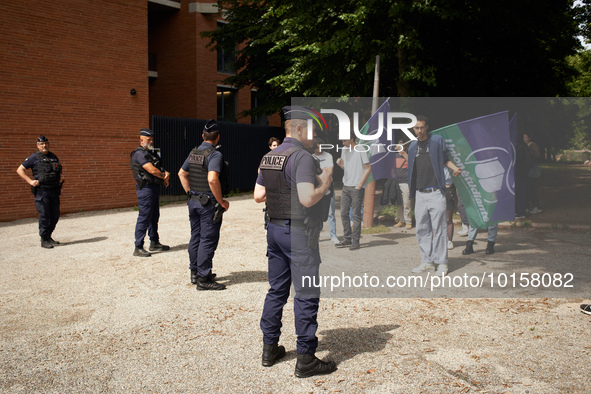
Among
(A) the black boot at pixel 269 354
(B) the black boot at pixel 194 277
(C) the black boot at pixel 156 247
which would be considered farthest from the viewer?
(C) the black boot at pixel 156 247

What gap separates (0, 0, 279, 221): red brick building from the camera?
12375mm

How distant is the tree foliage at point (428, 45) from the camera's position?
11492 millimetres

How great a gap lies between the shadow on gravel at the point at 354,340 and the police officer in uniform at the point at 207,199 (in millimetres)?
2022

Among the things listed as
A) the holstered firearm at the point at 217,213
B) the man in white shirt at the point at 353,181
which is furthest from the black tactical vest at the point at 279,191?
the man in white shirt at the point at 353,181

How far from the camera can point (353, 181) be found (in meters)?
8.24

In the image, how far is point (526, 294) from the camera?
5844 mm

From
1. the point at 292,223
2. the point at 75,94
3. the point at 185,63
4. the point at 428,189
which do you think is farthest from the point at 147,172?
the point at 185,63

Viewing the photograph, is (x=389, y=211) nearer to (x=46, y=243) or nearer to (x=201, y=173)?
(x=201, y=173)

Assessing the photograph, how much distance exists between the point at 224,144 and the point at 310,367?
609 inches

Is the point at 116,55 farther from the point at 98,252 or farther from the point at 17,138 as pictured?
the point at 98,252

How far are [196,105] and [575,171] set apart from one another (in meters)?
17.2

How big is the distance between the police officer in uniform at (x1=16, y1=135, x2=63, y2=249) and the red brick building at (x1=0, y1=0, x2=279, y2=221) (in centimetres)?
434

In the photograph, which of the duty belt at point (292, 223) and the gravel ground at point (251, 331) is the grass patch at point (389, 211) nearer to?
the gravel ground at point (251, 331)

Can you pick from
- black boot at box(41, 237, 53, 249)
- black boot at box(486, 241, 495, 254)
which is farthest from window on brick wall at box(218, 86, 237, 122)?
black boot at box(486, 241, 495, 254)
